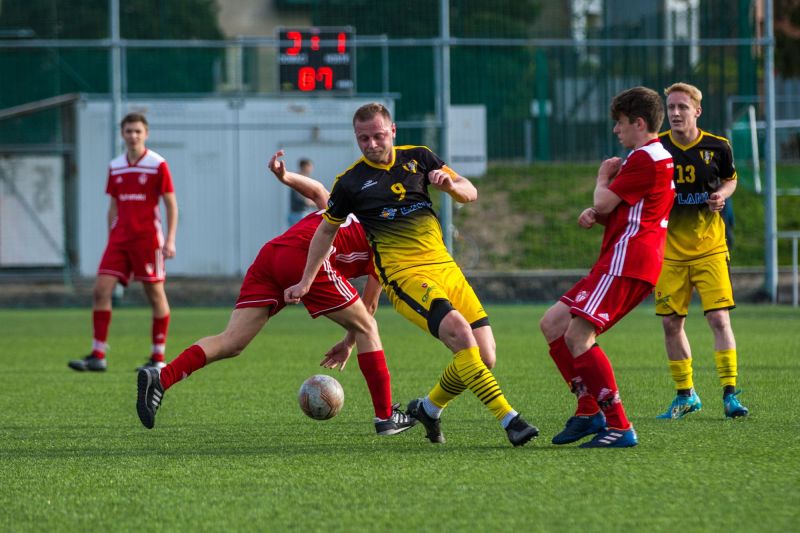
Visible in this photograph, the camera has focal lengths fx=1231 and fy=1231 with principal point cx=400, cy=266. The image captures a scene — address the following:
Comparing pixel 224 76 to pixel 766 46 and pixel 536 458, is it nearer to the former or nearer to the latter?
pixel 766 46

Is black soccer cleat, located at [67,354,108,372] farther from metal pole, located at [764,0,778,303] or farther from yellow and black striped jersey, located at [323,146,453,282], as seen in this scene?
metal pole, located at [764,0,778,303]

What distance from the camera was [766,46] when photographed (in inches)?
685

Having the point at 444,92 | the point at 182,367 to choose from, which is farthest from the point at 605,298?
the point at 444,92

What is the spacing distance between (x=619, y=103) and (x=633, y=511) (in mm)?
2266

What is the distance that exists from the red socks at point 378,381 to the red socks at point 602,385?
44.6 inches

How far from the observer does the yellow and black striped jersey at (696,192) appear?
697cm

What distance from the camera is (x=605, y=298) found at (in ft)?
18.2

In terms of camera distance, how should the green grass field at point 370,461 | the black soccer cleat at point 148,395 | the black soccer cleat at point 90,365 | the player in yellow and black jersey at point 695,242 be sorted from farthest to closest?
the black soccer cleat at point 90,365 < the player in yellow and black jersey at point 695,242 < the black soccer cleat at point 148,395 < the green grass field at point 370,461

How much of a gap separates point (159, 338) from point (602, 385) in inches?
205

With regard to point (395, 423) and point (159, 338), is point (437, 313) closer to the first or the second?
point (395, 423)

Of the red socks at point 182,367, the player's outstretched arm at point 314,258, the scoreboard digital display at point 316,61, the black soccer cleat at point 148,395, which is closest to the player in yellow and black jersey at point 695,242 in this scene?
the player's outstretched arm at point 314,258

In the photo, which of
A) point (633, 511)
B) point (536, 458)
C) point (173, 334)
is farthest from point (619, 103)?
point (173, 334)

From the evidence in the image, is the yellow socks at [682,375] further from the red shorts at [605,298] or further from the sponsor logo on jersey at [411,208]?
the sponsor logo on jersey at [411,208]

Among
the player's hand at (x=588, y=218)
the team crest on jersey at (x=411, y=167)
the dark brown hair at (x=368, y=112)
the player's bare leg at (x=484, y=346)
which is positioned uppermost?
the dark brown hair at (x=368, y=112)
